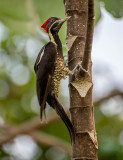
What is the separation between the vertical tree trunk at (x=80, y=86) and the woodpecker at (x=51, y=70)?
11 cm

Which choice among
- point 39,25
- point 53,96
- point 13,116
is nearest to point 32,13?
point 39,25

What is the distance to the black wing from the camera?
279 cm

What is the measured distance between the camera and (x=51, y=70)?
9.69 feet

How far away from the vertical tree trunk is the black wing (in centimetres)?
33

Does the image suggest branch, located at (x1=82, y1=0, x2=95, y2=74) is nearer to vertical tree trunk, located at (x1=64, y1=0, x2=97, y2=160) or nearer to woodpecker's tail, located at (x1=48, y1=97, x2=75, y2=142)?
vertical tree trunk, located at (x1=64, y1=0, x2=97, y2=160)

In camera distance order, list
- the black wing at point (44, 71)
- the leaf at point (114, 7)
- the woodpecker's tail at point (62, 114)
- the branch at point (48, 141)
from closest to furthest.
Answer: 1. the woodpecker's tail at point (62, 114)
2. the leaf at point (114, 7)
3. the black wing at point (44, 71)
4. the branch at point (48, 141)

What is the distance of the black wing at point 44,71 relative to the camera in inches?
110

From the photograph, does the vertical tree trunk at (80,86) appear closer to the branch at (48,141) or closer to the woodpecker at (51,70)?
the woodpecker at (51,70)

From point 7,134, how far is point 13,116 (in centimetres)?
110

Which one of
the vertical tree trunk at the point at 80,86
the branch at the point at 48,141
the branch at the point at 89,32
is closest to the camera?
the branch at the point at 89,32

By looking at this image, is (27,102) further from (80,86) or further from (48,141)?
(80,86)

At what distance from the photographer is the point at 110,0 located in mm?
2516

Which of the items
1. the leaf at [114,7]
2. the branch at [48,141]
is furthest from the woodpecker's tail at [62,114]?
the branch at [48,141]

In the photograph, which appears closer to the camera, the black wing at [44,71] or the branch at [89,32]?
the branch at [89,32]
